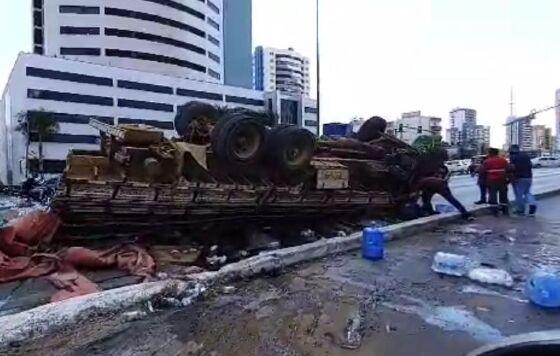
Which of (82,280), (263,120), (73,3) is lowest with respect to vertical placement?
(82,280)

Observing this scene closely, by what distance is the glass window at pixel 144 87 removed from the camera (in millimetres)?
60444

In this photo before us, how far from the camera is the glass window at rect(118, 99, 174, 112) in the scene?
60216 mm

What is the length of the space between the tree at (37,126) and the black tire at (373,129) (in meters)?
44.0

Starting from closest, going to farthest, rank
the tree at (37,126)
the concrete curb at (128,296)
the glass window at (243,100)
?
1. the concrete curb at (128,296)
2. the tree at (37,126)
3. the glass window at (243,100)

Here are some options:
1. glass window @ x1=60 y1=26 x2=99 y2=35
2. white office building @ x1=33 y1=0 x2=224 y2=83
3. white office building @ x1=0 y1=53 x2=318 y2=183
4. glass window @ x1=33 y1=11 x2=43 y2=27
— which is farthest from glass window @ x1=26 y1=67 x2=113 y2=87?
glass window @ x1=33 y1=11 x2=43 y2=27

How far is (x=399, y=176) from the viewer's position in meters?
9.67

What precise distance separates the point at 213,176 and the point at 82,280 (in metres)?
2.66

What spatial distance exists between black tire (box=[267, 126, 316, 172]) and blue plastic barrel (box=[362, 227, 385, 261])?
2416 millimetres

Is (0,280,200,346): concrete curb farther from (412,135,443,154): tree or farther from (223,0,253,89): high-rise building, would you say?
(223,0,253,89): high-rise building

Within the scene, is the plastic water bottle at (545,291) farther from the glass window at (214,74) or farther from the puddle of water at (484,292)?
the glass window at (214,74)

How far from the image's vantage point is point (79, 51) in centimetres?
6869

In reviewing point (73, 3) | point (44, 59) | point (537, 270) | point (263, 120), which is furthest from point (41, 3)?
point (537, 270)

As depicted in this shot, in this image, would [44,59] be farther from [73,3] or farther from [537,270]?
[537,270]

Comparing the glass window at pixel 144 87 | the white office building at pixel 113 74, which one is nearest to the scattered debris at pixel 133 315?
the white office building at pixel 113 74
